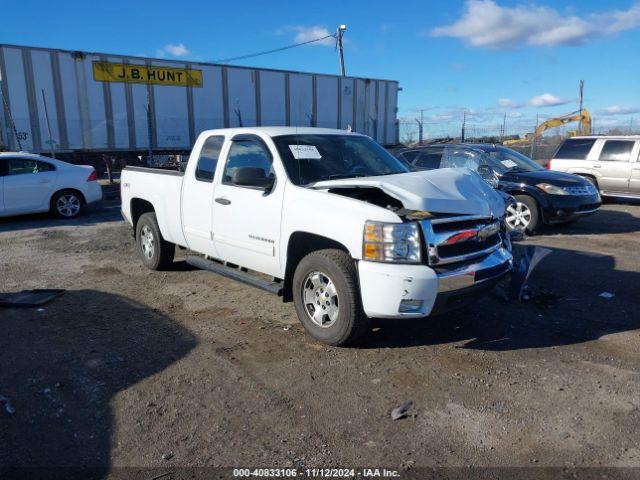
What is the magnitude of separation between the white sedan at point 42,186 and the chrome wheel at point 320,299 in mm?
8673

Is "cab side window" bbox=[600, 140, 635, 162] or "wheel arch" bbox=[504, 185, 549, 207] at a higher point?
"cab side window" bbox=[600, 140, 635, 162]

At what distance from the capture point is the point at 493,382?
12.1ft

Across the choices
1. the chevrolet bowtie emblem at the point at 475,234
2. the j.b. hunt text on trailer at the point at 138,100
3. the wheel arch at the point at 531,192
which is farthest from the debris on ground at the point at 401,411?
the j.b. hunt text on trailer at the point at 138,100

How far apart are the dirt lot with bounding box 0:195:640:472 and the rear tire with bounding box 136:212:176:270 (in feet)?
2.12

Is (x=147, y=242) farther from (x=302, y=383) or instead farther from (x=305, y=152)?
(x=302, y=383)

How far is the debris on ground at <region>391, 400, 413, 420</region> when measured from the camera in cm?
324

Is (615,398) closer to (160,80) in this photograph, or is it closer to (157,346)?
(157,346)

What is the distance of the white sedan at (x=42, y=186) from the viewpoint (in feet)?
33.9

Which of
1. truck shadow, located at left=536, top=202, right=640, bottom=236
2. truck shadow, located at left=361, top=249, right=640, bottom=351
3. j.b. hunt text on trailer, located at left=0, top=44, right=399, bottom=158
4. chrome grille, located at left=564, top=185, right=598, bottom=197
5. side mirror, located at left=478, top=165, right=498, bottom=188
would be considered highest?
j.b. hunt text on trailer, located at left=0, top=44, right=399, bottom=158

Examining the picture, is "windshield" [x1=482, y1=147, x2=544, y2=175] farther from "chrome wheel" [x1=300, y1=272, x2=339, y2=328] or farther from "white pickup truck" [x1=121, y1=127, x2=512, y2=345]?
"chrome wheel" [x1=300, y1=272, x2=339, y2=328]

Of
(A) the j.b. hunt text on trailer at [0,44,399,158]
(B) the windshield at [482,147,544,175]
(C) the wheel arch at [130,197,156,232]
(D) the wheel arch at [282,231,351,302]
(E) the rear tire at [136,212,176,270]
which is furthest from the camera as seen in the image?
(A) the j.b. hunt text on trailer at [0,44,399,158]

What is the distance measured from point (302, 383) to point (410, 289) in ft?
3.47

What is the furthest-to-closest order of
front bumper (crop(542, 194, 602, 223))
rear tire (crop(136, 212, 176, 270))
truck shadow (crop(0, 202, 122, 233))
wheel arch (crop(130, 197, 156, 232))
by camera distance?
1. truck shadow (crop(0, 202, 122, 233))
2. front bumper (crop(542, 194, 602, 223))
3. wheel arch (crop(130, 197, 156, 232))
4. rear tire (crop(136, 212, 176, 270))

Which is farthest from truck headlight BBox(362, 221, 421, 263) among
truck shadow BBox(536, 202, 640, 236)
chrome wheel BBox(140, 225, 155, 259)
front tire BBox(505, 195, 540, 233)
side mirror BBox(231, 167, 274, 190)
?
truck shadow BBox(536, 202, 640, 236)
